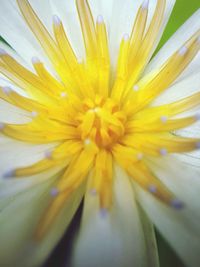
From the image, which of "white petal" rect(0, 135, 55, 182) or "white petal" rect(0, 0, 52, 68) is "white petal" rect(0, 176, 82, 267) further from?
"white petal" rect(0, 0, 52, 68)

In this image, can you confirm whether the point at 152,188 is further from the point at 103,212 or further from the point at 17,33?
the point at 17,33

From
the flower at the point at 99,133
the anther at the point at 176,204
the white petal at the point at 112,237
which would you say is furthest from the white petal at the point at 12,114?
the anther at the point at 176,204

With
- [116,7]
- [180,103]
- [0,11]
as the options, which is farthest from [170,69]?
[0,11]

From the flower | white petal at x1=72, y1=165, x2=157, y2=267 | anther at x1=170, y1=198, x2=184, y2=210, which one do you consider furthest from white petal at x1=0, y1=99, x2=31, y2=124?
anther at x1=170, y1=198, x2=184, y2=210

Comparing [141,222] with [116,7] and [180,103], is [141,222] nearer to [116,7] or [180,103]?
[180,103]

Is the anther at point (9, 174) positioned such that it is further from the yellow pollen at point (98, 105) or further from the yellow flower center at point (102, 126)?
the yellow flower center at point (102, 126)

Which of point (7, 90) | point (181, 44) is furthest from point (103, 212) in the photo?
point (181, 44)
